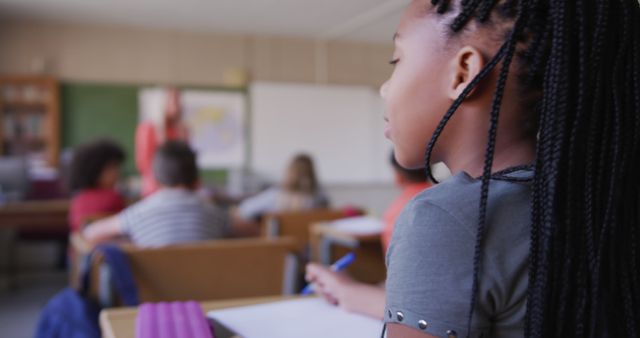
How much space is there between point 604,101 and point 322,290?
19.6 inches

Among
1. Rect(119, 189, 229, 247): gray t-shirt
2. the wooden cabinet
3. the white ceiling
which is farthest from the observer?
the wooden cabinet

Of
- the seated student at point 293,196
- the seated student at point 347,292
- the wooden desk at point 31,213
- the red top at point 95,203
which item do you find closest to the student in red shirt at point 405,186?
the seated student at point 293,196

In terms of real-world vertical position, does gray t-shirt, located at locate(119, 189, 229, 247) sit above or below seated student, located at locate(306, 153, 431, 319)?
below

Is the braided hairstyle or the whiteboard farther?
the whiteboard

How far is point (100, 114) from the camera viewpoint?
21.0 ft

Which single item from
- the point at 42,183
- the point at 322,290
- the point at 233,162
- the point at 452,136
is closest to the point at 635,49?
the point at 452,136

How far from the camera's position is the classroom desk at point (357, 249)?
9.27 ft

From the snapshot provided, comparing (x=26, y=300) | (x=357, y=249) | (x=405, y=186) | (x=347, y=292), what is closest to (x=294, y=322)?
Result: (x=347, y=292)

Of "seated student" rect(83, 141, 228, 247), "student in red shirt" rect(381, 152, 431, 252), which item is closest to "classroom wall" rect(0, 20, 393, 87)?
"student in red shirt" rect(381, 152, 431, 252)

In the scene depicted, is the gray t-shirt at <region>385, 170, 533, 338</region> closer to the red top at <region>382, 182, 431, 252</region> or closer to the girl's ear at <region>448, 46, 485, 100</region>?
the girl's ear at <region>448, 46, 485, 100</region>

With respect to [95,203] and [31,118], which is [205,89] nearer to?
[31,118]

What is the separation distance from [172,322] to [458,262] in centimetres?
37

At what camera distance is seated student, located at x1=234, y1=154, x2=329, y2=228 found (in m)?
3.66

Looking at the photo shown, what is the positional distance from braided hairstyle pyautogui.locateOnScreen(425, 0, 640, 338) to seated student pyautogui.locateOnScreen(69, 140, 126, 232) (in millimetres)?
3085
